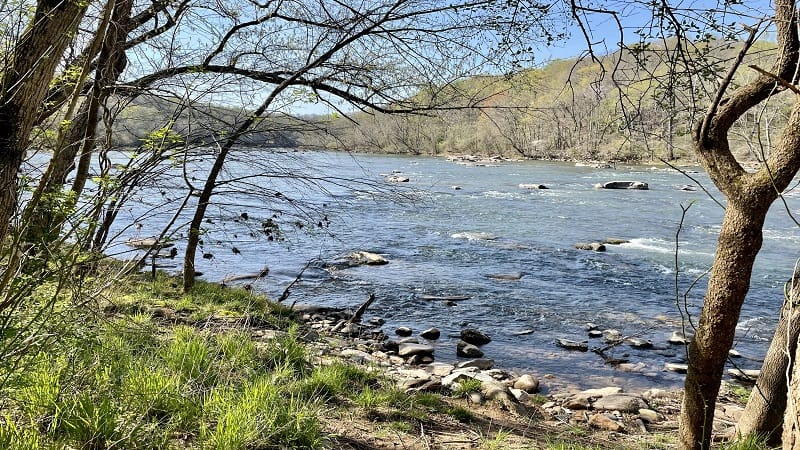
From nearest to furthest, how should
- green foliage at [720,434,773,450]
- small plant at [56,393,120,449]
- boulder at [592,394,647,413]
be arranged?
1. small plant at [56,393,120,449]
2. green foliage at [720,434,773,450]
3. boulder at [592,394,647,413]

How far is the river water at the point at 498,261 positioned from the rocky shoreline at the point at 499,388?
49cm

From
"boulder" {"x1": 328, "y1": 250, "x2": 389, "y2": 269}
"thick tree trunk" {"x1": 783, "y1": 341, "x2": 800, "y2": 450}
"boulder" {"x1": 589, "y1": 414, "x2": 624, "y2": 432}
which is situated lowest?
"boulder" {"x1": 589, "y1": 414, "x2": 624, "y2": 432}

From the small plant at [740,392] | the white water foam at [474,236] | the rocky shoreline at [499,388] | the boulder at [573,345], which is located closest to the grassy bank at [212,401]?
the rocky shoreline at [499,388]

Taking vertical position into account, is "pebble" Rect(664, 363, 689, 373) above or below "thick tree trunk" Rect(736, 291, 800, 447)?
below

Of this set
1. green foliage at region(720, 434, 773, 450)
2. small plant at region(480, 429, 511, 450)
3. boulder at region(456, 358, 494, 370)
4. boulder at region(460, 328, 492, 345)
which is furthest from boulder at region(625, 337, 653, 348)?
small plant at region(480, 429, 511, 450)

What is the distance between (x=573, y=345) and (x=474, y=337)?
59.0 inches

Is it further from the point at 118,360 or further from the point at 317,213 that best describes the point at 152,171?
the point at 317,213

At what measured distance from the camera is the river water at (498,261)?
6.91m

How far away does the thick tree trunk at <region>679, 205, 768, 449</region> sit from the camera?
304cm

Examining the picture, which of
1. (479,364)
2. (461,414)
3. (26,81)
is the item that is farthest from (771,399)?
(26,81)

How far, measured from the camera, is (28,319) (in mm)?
2613

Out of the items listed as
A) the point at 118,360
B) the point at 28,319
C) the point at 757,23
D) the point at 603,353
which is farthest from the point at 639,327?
the point at 28,319

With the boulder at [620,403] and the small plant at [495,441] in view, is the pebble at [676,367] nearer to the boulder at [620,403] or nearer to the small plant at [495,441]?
the boulder at [620,403]

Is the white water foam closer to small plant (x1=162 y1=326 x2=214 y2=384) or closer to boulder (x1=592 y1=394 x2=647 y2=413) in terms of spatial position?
boulder (x1=592 y1=394 x2=647 y2=413)
